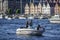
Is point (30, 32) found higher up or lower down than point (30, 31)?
lower down

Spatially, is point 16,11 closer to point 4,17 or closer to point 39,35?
point 4,17

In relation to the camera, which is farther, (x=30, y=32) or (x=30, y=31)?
(x=30, y=32)

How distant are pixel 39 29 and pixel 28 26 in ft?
5.42

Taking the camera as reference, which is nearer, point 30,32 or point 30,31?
point 30,31

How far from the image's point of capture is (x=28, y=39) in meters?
57.5

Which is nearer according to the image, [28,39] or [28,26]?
[28,39]

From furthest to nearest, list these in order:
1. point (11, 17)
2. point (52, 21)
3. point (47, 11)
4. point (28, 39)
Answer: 1. point (47, 11)
2. point (11, 17)
3. point (52, 21)
4. point (28, 39)

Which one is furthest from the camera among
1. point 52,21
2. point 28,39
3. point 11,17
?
point 11,17

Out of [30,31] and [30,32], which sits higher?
[30,31]

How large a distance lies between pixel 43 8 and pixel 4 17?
104ft

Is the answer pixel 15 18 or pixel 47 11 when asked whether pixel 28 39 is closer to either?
pixel 15 18

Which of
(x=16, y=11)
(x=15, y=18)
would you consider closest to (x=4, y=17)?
(x=15, y=18)

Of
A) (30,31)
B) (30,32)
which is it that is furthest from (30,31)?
(30,32)

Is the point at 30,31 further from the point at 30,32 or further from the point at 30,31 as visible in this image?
the point at 30,32
